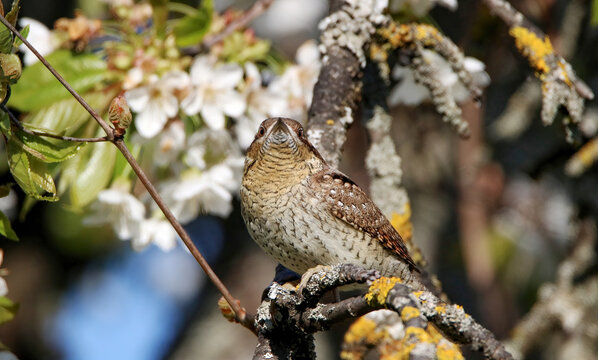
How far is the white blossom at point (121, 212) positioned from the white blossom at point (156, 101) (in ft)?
Answer: 0.75

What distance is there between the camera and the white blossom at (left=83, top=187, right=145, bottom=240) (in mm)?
2613

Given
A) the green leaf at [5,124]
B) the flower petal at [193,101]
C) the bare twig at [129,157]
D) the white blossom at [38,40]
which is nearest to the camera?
the bare twig at [129,157]

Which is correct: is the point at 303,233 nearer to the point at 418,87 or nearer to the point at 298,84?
the point at 298,84

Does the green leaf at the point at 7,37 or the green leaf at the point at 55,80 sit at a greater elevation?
the green leaf at the point at 7,37

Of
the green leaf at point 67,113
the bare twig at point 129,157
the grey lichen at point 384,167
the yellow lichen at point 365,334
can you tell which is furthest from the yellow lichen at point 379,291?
the green leaf at point 67,113

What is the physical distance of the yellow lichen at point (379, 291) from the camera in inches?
55.0

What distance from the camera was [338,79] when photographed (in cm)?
238

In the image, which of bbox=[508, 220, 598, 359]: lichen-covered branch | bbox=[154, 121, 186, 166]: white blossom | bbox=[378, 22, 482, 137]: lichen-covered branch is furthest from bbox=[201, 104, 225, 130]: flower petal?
bbox=[508, 220, 598, 359]: lichen-covered branch

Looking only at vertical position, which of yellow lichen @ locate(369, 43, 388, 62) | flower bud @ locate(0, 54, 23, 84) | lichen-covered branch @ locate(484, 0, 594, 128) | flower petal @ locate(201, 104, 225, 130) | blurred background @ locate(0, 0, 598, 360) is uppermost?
lichen-covered branch @ locate(484, 0, 594, 128)

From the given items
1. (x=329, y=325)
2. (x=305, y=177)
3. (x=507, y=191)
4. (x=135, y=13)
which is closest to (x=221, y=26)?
Result: (x=135, y=13)

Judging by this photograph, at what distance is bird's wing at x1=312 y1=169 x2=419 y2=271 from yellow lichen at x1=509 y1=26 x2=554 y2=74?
2.26 feet

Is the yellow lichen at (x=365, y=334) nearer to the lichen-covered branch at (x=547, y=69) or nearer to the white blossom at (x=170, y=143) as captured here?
the lichen-covered branch at (x=547, y=69)

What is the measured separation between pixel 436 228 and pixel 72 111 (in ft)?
8.77

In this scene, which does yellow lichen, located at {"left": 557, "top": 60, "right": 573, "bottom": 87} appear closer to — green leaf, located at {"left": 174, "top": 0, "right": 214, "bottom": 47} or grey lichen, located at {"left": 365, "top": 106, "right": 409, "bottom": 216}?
grey lichen, located at {"left": 365, "top": 106, "right": 409, "bottom": 216}
